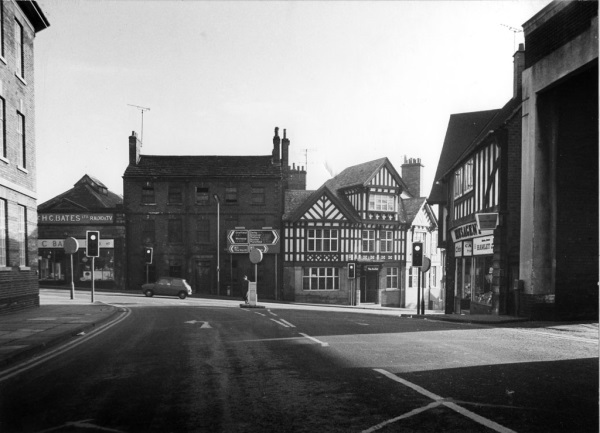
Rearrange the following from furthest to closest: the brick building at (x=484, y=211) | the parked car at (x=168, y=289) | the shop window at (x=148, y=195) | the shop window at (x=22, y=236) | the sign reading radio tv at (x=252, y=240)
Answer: the shop window at (x=148, y=195), the sign reading radio tv at (x=252, y=240), the parked car at (x=168, y=289), the shop window at (x=22, y=236), the brick building at (x=484, y=211)

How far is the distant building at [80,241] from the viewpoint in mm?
45156

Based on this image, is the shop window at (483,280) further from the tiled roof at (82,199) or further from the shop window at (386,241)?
the tiled roof at (82,199)

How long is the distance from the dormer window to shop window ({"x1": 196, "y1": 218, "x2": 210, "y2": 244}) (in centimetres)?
1428

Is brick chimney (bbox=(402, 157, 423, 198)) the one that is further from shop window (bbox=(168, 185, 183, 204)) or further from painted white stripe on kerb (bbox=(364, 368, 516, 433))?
painted white stripe on kerb (bbox=(364, 368, 516, 433))

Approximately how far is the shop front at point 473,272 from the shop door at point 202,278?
23.4 metres

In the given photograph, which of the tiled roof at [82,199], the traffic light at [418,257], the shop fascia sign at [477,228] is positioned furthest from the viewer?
the tiled roof at [82,199]

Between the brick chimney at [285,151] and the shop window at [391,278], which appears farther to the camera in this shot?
the brick chimney at [285,151]

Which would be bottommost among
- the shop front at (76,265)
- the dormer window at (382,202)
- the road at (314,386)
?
the shop front at (76,265)

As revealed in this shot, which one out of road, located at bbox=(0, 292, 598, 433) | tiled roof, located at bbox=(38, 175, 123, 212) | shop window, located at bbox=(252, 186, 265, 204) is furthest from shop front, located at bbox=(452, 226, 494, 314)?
tiled roof, located at bbox=(38, 175, 123, 212)

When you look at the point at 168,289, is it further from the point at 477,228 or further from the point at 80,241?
the point at 477,228

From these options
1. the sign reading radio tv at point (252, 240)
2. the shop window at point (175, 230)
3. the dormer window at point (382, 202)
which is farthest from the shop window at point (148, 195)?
the dormer window at point (382, 202)

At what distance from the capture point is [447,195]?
30359 mm

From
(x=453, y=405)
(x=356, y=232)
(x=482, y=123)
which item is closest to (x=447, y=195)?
(x=482, y=123)

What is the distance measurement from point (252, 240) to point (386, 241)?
1187cm
